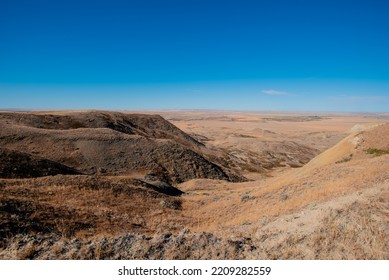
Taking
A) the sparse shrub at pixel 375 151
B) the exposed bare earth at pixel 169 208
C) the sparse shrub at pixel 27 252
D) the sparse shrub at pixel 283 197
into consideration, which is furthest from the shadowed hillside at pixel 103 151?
the sparse shrub at pixel 27 252

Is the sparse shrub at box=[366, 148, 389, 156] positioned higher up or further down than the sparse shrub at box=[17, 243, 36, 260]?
higher up

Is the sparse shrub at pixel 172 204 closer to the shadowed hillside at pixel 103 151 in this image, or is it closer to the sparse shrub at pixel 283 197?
the sparse shrub at pixel 283 197

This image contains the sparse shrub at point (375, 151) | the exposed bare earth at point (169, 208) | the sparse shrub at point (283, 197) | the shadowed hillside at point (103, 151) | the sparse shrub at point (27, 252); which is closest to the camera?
the sparse shrub at point (27, 252)

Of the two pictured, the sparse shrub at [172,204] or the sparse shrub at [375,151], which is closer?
the sparse shrub at [172,204]

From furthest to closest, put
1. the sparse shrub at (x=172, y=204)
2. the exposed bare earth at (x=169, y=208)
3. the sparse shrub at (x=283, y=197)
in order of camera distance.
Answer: the sparse shrub at (x=172, y=204) < the sparse shrub at (x=283, y=197) < the exposed bare earth at (x=169, y=208)

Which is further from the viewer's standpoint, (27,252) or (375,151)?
(375,151)

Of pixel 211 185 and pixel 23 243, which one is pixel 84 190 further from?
pixel 211 185

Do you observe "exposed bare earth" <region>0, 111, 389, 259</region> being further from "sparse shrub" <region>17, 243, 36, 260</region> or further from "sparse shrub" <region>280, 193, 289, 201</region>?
"sparse shrub" <region>280, 193, 289, 201</region>

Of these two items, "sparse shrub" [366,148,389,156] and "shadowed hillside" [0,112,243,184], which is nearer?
"sparse shrub" [366,148,389,156]

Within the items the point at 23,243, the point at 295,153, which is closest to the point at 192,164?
the point at 23,243

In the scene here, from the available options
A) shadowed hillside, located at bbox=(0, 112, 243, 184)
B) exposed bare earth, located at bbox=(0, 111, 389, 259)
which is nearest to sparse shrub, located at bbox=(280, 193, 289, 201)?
exposed bare earth, located at bbox=(0, 111, 389, 259)

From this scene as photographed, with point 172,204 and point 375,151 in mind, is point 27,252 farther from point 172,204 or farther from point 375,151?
point 375,151

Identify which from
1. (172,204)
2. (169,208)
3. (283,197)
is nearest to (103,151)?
(172,204)
